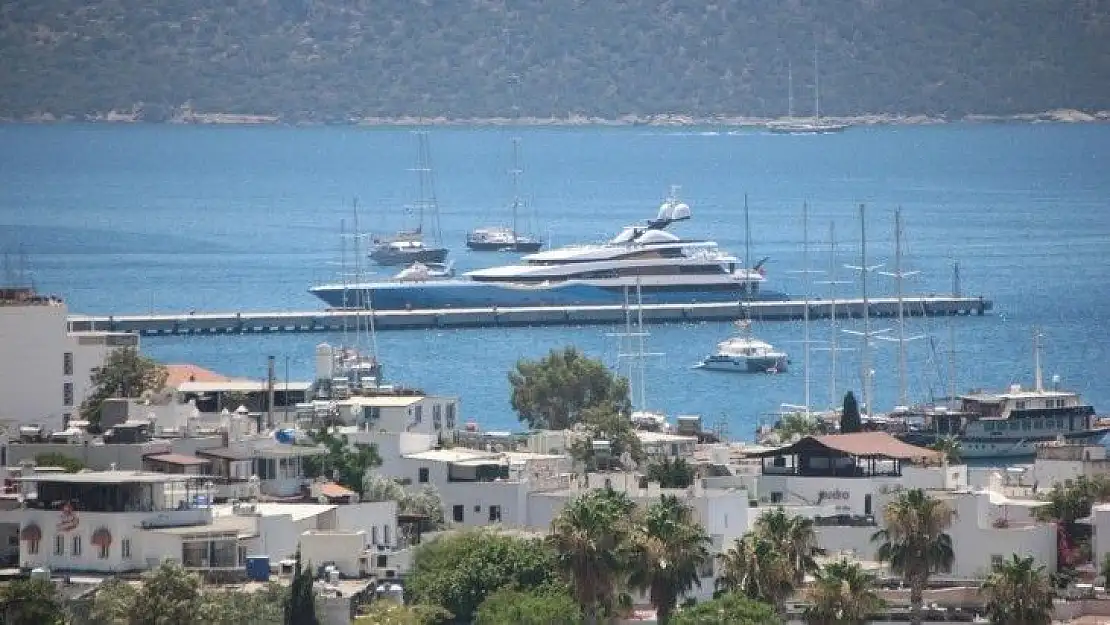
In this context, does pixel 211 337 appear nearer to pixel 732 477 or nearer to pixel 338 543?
pixel 732 477

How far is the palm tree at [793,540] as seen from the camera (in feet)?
126

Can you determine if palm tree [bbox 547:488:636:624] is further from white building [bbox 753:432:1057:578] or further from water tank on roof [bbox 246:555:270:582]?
white building [bbox 753:432:1057:578]

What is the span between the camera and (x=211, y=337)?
4897 inches

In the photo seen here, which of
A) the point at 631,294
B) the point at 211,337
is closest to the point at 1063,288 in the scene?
the point at 631,294

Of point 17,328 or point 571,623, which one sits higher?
point 17,328

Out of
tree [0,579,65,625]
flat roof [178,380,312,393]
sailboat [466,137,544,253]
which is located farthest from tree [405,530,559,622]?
sailboat [466,137,544,253]

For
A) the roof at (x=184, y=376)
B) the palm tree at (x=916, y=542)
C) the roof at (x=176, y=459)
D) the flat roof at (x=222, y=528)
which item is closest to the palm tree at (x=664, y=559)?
the palm tree at (x=916, y=542)

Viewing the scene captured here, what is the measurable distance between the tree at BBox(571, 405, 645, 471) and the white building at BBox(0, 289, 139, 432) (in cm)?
785

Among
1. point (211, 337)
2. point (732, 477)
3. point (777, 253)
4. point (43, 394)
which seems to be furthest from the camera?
point (777, 253)

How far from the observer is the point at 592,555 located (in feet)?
122

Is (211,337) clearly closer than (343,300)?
Yes

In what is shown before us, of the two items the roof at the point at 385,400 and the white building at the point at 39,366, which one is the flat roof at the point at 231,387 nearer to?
the roof at the point at 385,400

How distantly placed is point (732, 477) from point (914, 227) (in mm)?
145542

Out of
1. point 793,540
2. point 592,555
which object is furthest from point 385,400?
point 592,555
